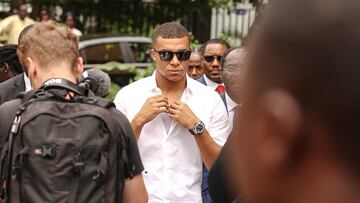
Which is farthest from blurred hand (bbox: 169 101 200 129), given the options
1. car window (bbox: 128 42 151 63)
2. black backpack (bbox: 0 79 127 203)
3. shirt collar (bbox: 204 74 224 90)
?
car window (bbox: 128 42 151 63)

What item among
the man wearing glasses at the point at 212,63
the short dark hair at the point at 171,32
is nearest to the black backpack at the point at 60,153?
the short dark hair at the point at 171,32

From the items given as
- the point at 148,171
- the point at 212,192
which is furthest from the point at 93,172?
the point at 148,171

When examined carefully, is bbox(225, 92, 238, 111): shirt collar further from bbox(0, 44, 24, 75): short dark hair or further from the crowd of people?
bbox(0, 44, 24, 75): short dark hair

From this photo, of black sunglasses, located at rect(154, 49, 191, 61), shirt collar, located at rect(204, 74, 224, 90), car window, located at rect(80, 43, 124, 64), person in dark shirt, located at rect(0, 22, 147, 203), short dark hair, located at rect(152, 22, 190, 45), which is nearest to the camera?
person in dark shirt, located at rect(0, 22, 147, 203)

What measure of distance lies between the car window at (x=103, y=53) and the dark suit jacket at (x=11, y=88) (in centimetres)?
853

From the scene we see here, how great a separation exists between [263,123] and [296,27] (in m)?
0.16

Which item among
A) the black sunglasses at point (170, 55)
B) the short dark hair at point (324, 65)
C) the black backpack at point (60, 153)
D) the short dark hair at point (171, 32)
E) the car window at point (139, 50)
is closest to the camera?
the short dark hair at point (324, 65)

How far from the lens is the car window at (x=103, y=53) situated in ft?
44.3

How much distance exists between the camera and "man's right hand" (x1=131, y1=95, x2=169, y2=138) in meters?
4.46

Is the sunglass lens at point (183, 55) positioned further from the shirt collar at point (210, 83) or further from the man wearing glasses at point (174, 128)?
the shirt collar at point (210, 83)

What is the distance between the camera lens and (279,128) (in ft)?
3.72

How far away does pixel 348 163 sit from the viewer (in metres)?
1.13

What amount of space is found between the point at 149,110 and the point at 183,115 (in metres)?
0.21

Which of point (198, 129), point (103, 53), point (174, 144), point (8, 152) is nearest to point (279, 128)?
point (8, 152)
